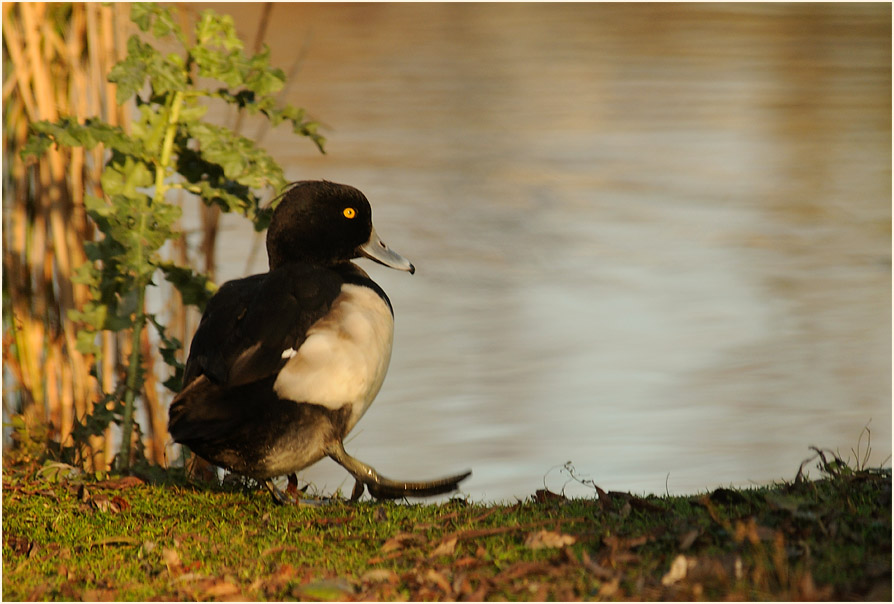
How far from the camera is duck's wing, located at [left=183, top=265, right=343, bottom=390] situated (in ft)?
12.0

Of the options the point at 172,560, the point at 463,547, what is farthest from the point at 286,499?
the point at 463,547

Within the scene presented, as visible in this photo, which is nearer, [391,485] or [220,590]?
[220,590]

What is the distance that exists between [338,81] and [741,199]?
189 inches

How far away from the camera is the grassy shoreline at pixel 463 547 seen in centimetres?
267

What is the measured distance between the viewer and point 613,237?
8.59m

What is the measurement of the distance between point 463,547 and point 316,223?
5.38 ft

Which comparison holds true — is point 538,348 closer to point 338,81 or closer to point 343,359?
point 343,359

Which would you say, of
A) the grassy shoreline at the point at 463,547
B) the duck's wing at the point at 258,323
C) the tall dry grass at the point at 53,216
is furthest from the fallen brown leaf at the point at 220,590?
the tall dry grass at the point at 53,216

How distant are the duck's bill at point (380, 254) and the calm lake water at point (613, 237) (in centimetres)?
98

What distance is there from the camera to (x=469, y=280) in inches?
312

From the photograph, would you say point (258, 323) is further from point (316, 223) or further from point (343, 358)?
point (316, 223)

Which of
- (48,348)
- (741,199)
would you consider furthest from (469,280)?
(48,348)

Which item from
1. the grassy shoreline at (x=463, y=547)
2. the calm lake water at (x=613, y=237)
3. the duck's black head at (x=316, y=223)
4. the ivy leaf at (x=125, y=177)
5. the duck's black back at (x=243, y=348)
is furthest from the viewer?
the calm lake water at (x=613, y=237)

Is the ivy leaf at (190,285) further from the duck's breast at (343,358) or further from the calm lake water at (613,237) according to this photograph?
the duck's breast at (343,358)
